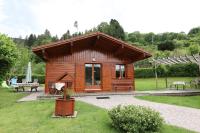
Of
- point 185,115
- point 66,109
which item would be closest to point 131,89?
point 185,115

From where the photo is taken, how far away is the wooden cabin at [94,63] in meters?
17.0

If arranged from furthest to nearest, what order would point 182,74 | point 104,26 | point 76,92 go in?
point 104,26
point 182,74
point 76,92

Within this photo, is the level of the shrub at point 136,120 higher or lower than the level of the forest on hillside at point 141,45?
lower

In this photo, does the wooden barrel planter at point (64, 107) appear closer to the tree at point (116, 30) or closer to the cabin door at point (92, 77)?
the cabin door at point (92, 77)

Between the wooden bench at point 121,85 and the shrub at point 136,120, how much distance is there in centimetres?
1021

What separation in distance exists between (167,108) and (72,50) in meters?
8.35

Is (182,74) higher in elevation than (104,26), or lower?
lower

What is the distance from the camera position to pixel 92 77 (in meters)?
17.9

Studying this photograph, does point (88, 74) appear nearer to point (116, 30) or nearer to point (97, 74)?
point (97, 74)

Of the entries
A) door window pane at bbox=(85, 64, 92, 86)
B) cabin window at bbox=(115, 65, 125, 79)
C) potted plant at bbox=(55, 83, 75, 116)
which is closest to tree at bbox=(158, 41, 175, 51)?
cabin window at bbox=(115, 65, 125, 79)

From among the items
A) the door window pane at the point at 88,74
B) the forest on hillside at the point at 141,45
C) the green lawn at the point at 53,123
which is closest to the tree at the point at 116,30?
the forest on hillside at the point at 141,45

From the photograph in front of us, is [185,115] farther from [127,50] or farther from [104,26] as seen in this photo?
[104,26]

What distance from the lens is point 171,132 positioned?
7.48 m

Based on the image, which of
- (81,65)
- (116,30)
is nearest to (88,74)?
(81,65)
